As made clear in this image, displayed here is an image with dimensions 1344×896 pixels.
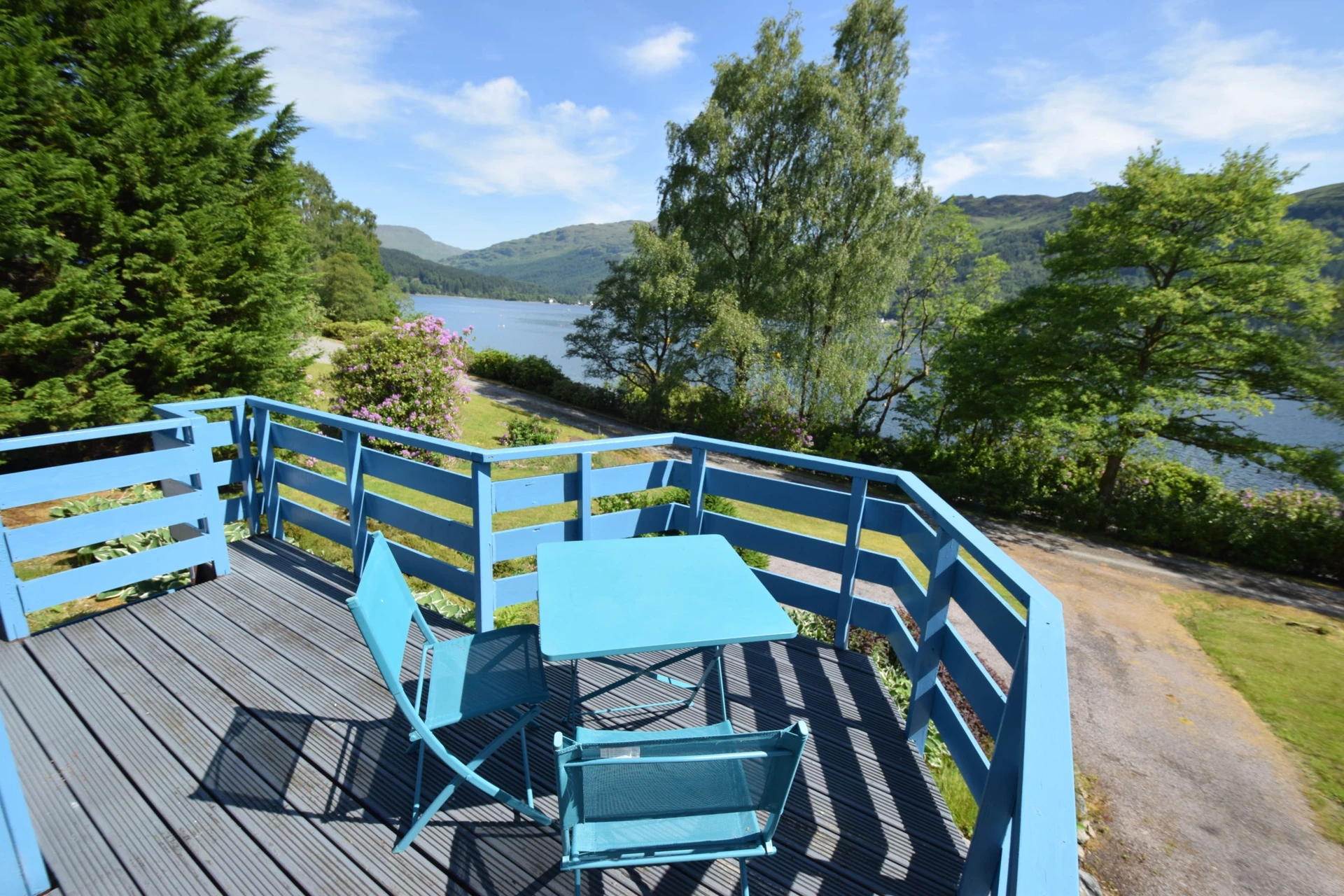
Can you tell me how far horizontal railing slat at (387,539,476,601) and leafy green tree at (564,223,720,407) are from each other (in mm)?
15388

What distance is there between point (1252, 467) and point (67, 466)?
1900 cm

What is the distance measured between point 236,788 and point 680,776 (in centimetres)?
195

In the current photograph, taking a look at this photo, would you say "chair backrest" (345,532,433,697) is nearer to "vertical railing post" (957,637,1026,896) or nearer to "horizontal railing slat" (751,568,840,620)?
"vertical railing post" (957,637,1026,896)

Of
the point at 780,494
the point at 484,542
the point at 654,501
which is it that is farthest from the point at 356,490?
the point at 654,501

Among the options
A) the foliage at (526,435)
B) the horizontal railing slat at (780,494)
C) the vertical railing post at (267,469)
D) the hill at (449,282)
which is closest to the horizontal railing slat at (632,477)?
the horizontal railing slat at (780,494)

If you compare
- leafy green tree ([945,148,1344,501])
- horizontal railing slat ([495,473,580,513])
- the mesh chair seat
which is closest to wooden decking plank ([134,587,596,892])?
the mesh chair seat

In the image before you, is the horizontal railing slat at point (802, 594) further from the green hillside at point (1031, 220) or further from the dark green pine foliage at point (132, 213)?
the green hillside at point (1031, 220)

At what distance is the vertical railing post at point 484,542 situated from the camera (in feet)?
10.1

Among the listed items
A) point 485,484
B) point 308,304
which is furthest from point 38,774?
point 308,304

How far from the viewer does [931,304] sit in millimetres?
18062

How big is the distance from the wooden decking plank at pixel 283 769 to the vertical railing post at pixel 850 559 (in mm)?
2327

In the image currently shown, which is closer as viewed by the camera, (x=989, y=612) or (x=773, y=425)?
(x=989, y=612)

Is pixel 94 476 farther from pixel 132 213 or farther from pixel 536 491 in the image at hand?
pixel 132 213

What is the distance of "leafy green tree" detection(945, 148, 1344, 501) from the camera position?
1126cm
